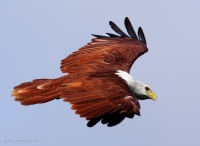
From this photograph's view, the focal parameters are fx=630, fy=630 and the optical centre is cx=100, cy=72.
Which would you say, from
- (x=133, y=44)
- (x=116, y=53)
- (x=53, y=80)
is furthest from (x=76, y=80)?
(x=133, y=44)

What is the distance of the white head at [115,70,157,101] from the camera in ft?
50.9

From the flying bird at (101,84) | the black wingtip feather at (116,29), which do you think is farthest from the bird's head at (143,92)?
the black wingtip feather at (116,29)

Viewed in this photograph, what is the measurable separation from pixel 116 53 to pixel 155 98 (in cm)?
181

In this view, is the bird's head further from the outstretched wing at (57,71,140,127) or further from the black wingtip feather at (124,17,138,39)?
the black wingtip feather at (124,17,138,39)

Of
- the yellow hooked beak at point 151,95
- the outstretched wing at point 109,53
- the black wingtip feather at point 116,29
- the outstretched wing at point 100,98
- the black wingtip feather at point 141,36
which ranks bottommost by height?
the outstretched wing at point 100,98

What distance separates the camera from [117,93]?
44.7ft

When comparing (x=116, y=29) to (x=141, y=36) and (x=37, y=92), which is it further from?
(x=37, y=92)

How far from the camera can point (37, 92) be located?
48.9 ft

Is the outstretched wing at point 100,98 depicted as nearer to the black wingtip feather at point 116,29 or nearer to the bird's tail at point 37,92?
the bird's tail at point 37,92

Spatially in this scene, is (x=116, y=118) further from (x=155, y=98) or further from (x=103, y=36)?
(x=103, y=36)

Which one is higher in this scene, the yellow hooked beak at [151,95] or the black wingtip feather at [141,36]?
the black wingtip feather at [141,36]

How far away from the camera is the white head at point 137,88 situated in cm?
1550

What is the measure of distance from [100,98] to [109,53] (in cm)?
377

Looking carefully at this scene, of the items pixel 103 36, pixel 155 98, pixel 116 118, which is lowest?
pixel 116 118
